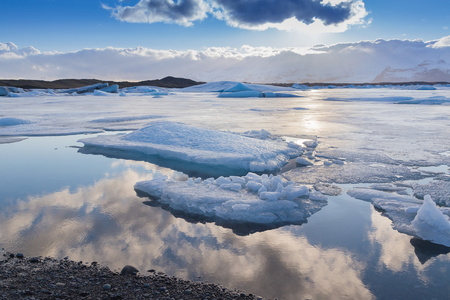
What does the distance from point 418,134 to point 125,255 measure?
300 inches

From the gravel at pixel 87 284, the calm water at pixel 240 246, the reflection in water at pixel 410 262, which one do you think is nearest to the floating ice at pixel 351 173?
the calm water at pixel 240 246

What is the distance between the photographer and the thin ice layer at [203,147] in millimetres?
4730

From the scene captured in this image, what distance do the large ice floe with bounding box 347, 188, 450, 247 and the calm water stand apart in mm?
107

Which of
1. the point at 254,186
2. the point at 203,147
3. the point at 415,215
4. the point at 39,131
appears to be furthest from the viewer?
the point at 39,131

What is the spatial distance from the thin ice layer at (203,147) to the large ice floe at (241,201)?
87 centimetres

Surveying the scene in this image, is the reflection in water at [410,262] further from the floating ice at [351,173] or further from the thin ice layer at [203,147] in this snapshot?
the thin ice layer at [203,147]

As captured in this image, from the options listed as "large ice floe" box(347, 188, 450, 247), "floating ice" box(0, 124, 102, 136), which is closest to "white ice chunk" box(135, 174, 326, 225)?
"large ice floe" box(347, 188, 450, 247)

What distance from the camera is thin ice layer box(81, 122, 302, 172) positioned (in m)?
4.73

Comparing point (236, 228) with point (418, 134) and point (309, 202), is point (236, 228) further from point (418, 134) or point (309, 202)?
point (418, 134)

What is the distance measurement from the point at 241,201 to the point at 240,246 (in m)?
0.70

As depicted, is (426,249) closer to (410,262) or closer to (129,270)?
(410,262)

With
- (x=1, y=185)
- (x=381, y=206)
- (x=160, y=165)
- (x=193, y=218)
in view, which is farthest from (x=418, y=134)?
(x=1, y=185)

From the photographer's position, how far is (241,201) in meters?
3.21

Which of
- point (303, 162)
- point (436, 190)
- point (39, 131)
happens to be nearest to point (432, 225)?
point (436, 190)
